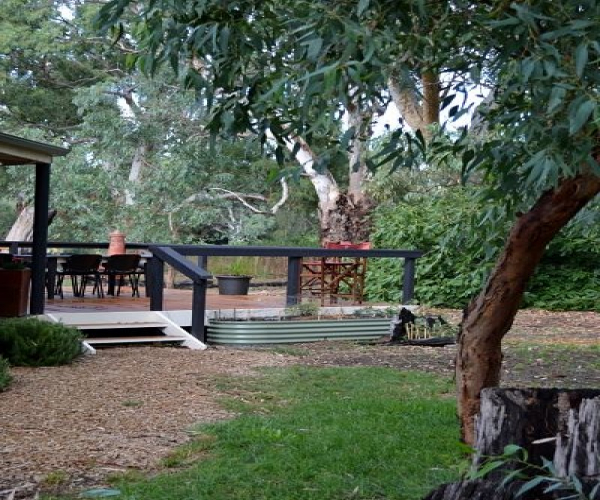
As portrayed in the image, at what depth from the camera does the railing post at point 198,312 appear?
407 inches

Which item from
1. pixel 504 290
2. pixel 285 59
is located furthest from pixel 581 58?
pixel 504 290

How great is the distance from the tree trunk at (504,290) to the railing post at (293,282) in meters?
7.03

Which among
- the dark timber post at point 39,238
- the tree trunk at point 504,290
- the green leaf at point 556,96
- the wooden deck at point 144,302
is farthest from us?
the wooden deck at point 144,302

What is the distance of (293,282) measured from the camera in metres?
12.2

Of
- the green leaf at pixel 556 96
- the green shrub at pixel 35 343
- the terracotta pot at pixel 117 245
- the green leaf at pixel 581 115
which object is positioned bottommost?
the green shrub at pixel 35 343

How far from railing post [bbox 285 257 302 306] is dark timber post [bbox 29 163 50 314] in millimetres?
3416

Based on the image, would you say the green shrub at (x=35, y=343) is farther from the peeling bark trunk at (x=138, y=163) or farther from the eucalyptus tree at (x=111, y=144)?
the peeling bark trunk at (x=138, y=163)

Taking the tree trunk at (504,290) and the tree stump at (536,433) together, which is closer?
the tree stump at (536,433)

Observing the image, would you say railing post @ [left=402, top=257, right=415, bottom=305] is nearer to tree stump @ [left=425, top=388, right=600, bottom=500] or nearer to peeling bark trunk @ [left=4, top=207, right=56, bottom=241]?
tree stump @ [left=425, top=388, right=600, bottom=500]

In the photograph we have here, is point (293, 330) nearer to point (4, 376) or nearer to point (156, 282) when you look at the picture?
point (156, 282)

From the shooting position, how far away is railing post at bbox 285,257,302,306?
1208 centimetres

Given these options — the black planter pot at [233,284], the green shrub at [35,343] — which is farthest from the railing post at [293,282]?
the green shrub at [35,343]

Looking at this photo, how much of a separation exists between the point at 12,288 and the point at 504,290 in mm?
6187

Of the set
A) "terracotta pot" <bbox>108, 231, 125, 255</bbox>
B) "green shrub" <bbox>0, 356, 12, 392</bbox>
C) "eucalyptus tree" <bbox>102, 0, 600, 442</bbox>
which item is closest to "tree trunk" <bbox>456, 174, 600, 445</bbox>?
"eucalyptus tree" <bbox>102, 0, 600, 442</bbox>
